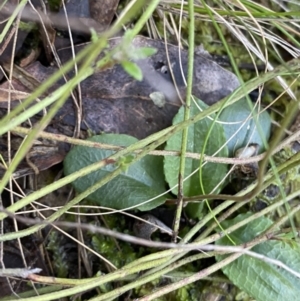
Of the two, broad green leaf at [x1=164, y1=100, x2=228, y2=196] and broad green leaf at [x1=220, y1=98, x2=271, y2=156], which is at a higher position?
broad green leaf at [x1=220, y1=98, x2=271, y2=156]

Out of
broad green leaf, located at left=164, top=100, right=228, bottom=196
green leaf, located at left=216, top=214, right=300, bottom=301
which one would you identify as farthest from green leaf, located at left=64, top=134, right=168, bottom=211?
green leaf, located at left=216, top=214, right=300, bottom=301

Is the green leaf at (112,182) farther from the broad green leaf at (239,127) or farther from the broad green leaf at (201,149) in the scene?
the broad green leaf at (239,127)

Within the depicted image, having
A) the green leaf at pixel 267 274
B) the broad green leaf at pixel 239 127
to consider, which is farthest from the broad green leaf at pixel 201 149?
the green leaf at pixel 267 274

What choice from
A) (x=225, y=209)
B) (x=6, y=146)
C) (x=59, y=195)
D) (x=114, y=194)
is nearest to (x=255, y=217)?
(x=225, y=209)

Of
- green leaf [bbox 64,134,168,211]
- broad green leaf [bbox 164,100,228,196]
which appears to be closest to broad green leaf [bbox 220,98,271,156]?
broad green leaf [bbox 164,100,228,196]

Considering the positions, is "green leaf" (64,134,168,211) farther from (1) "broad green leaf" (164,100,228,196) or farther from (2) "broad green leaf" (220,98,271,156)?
(2) "broad green leaf" (220,98,271,156)

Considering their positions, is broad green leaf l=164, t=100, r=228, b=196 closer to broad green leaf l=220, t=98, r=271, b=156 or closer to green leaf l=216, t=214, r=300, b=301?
broad green leaf l=220, t=98, r=271, b=156

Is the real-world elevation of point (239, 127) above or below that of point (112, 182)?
above

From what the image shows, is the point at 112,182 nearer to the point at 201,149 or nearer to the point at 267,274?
the point at 201,149

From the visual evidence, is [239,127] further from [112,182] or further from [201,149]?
[112,182]

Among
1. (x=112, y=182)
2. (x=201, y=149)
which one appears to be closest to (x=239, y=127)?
(x=201, y=149)

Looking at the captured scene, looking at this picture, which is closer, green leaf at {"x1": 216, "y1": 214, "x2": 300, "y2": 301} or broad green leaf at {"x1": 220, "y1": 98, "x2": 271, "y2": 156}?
green leaf at {"x1": 216, "y1": 214, "x2": 300, "y2": 301}

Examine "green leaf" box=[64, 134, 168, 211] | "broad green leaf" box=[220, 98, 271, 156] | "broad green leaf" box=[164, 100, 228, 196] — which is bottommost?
"green leaf" box=[64, 134, 168, 211]
